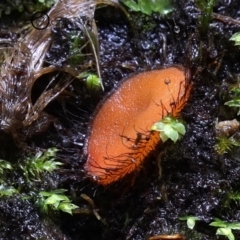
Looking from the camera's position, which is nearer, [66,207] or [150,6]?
[66,207]

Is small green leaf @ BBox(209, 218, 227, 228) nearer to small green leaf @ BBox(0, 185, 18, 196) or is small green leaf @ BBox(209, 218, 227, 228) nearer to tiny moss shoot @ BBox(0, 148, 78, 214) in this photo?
tiny moss shoot @ BBox(0, 148, 78, 214)

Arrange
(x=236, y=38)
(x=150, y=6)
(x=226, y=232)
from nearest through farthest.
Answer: (x=226, y=232), (x=236, y=38), (x=150, y=6)

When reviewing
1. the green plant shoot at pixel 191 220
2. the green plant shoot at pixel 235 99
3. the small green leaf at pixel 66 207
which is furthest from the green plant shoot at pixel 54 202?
the green plant shoot at pixel 235 99

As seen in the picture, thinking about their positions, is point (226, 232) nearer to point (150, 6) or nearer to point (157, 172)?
point (157, 172)

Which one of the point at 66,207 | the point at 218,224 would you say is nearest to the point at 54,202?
the point at 66,207

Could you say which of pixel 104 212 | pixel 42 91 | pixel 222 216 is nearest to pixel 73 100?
pixel 42 91

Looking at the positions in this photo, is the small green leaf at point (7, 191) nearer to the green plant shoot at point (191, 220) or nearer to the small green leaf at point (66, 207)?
the small green leaf at point (66, 207)

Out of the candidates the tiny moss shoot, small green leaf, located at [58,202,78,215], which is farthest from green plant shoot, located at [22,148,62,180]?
small green leaf, located at [58,202,78,215]

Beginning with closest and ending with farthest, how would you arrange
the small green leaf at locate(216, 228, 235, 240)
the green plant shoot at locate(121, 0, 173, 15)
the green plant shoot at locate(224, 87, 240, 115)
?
1. the small green leaf at locate(216, 228, 235, 240)
2. the green plant shoot at locate(224, 87, 240, 115)
3. the green plant shoot at locate(121, 0, 173, 15)
